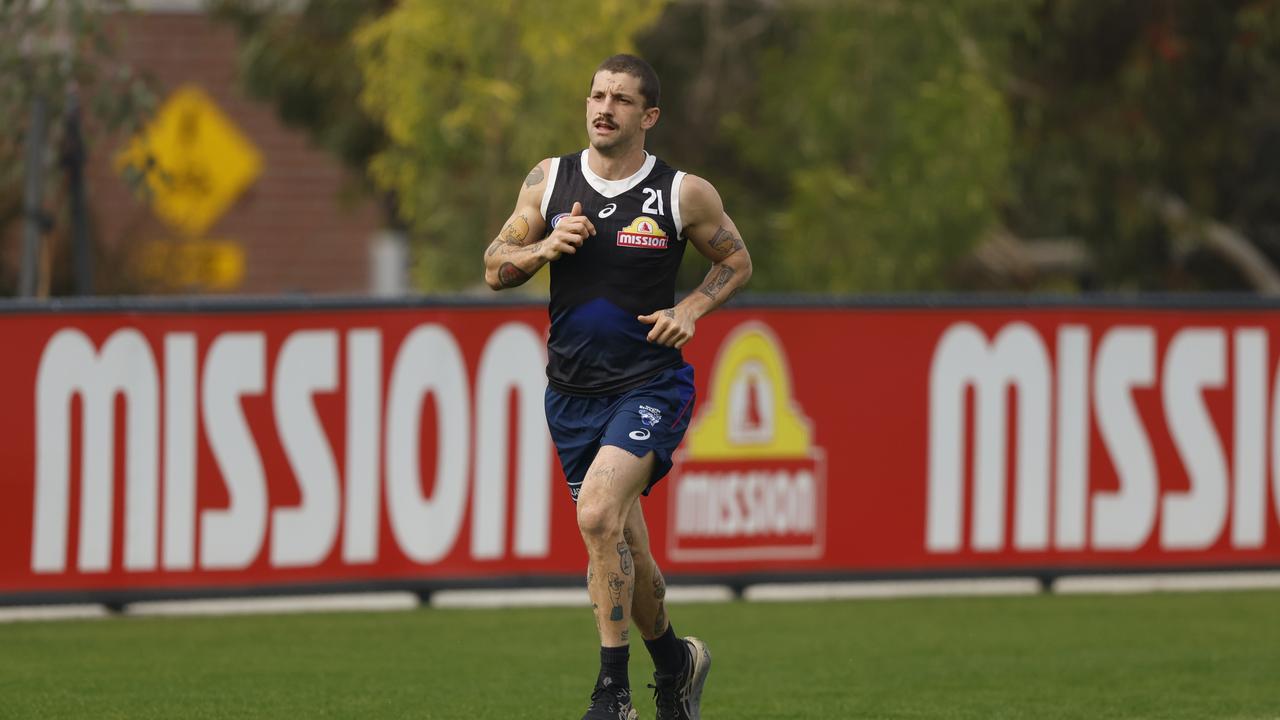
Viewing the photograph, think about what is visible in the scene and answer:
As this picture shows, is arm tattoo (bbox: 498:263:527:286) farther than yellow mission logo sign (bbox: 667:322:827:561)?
No

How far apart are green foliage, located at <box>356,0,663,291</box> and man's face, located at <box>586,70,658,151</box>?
380 inches

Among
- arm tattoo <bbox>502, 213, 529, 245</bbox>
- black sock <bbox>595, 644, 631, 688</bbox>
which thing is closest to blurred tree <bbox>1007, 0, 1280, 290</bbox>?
arm tattoo <bbox>502, 213, 529, 245</bbox>

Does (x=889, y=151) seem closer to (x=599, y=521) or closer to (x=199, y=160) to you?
(x=199, y=160)

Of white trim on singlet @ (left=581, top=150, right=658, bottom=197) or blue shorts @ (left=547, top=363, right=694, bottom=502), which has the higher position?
white trim on singlet @ (left=581, top=150, right=658, bottom=197)

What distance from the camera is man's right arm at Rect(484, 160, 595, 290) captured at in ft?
23.9

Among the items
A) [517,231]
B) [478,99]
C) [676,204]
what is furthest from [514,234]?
[478,99]

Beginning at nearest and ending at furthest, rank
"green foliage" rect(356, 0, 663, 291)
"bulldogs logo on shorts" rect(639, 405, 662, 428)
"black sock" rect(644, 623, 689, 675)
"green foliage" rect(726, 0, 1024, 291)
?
"bulldogs logo on shorts" rect(639, 405, 662, 428)
"black sock" rect(644, 623, 689, 675)
"green foliage" rect(356, 0, 663, 291)
"green foliage" rect(726, 0, 1024, 291)

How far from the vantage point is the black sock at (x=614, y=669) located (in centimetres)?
728

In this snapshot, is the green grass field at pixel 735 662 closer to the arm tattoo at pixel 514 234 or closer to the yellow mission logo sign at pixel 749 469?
the yellow mission logo sign at pixel 749 469

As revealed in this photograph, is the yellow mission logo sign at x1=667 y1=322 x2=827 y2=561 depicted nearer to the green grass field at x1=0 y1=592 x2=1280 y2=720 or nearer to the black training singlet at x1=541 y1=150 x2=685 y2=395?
the green grass field at x1=0 y1=592 x2=1280 y2=720

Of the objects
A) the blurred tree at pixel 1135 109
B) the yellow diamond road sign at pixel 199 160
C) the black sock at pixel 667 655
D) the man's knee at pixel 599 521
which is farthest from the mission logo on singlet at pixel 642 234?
the yellow diamond road sign at pixel 199 160

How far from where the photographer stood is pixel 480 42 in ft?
56.7

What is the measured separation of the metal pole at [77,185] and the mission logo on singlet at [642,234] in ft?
25.2

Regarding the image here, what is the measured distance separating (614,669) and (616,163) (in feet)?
5.72
